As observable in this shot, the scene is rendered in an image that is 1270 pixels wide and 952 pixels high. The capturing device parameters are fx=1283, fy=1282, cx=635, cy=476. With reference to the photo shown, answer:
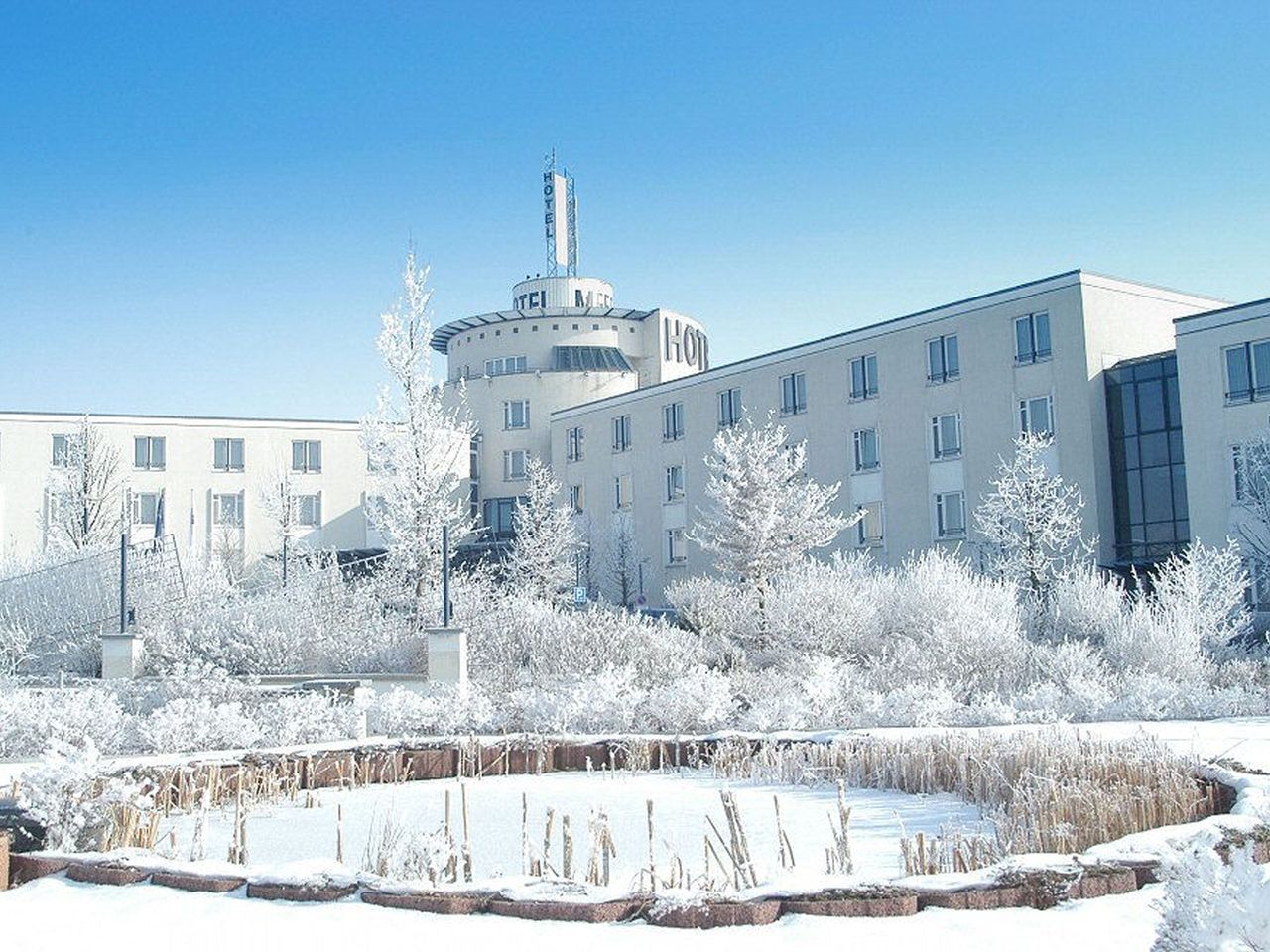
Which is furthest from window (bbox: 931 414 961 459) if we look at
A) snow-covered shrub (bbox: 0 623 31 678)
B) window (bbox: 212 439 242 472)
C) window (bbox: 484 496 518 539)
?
window (bbox: 212 439 242 472)

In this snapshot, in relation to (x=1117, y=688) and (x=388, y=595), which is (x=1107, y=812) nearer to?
(x=1117, y=688)

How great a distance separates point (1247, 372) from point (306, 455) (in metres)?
35.4

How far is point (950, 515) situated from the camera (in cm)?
3691

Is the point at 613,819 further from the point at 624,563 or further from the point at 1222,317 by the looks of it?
the point at 624,563

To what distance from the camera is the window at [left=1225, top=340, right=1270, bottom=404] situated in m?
30.0

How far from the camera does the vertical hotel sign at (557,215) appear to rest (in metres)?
66.9

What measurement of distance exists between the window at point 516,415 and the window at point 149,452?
14659 mm

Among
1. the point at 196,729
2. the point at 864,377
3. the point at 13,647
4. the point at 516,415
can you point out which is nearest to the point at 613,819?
the point at 196,729

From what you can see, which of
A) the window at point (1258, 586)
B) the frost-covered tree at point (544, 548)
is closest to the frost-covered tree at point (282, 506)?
the frost-covered tree at point (544, 548)

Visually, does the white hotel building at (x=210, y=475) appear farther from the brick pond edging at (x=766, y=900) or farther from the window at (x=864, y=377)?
the brick pond edging at (x=766, y=900)

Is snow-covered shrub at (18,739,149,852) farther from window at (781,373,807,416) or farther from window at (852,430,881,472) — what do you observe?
window at (781,373,807,416)

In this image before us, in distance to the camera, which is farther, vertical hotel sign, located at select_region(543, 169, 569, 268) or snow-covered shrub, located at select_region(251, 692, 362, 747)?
vertical hotel sign, located at select_region(543, 169, 569, 268)

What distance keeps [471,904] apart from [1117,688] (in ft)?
43.4

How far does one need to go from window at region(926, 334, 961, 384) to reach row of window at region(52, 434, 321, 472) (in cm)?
2609
